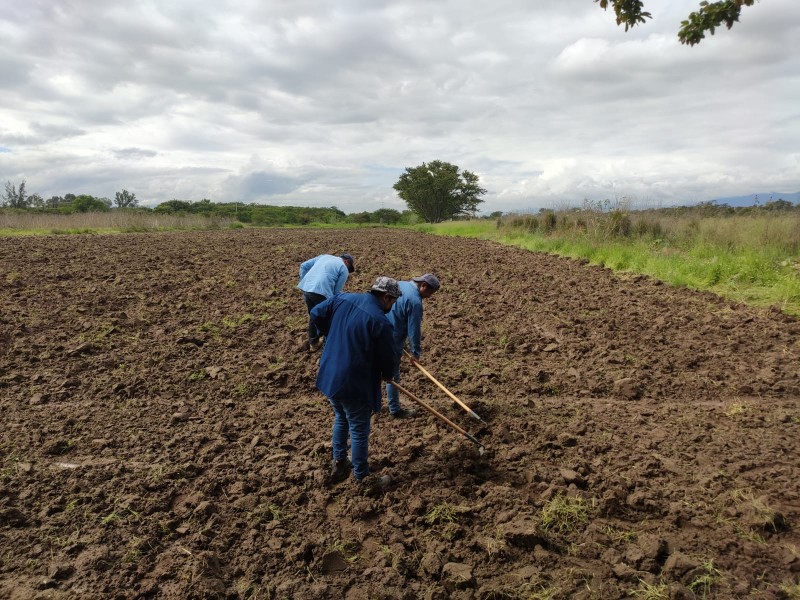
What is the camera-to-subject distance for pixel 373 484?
3.83m

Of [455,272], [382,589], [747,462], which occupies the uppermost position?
[455,272]

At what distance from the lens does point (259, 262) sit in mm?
14961

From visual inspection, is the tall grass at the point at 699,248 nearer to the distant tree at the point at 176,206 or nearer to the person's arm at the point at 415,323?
the person's arm at the point at 415,323

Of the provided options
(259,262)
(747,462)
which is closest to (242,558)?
(747,462)

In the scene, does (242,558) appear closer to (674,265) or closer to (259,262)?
(674,265)

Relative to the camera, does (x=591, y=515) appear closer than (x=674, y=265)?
Yes

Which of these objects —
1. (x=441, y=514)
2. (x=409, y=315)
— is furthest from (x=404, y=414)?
(x=441, y=514)

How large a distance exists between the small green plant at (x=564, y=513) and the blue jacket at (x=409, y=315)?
1866 mm

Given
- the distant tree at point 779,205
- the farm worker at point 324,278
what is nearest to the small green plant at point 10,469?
the farm worker at point 324,278

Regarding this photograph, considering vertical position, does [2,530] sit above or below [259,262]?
below

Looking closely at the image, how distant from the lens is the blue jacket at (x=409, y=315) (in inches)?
188

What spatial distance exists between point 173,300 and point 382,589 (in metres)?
7.99

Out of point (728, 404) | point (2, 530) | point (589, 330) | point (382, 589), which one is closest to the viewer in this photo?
point (382, 589)

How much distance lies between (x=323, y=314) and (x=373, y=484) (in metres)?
1.35
